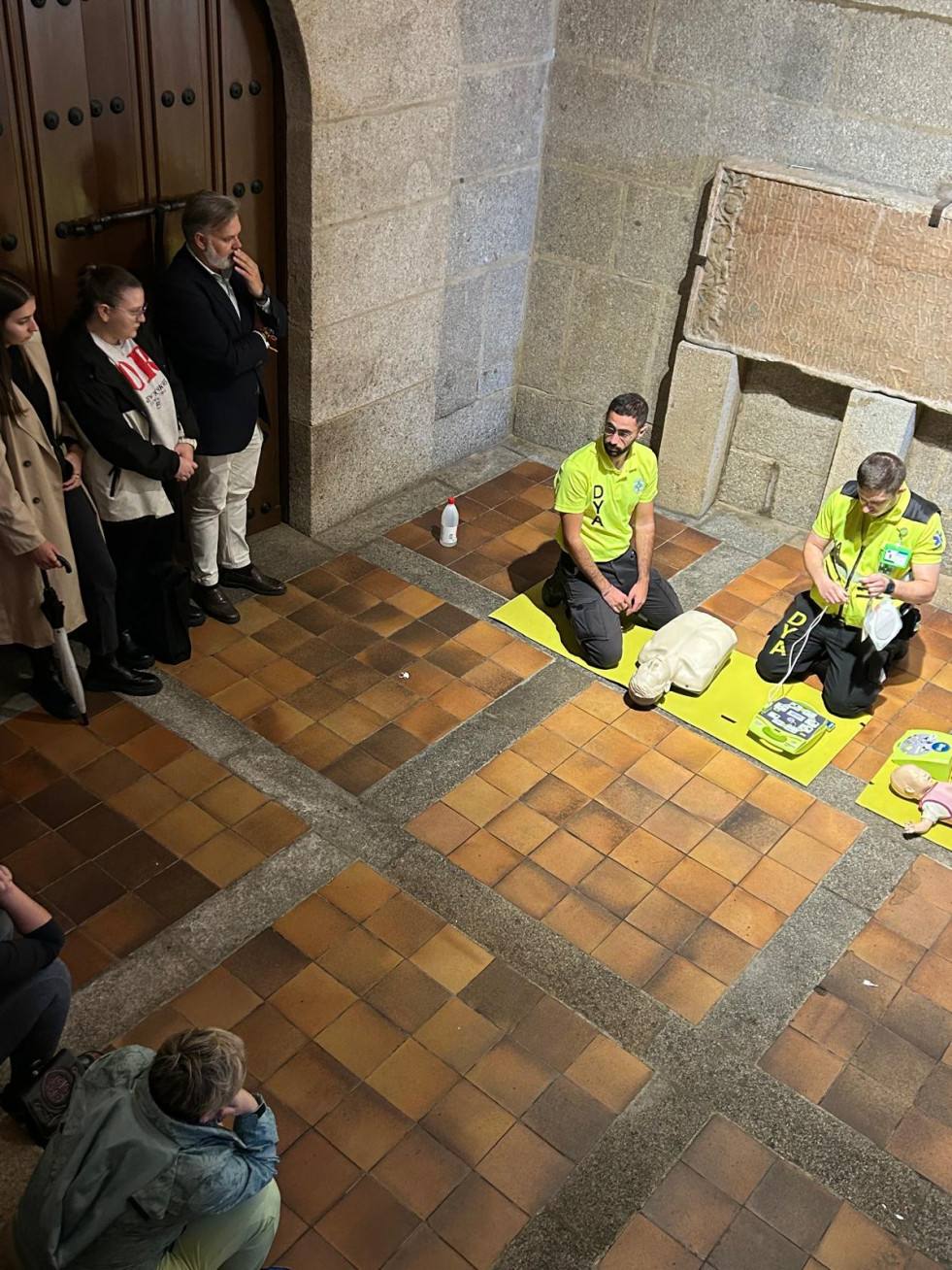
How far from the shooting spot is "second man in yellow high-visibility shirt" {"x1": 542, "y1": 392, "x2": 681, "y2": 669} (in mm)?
5949

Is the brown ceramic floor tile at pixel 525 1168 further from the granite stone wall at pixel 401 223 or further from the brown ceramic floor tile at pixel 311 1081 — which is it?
the granite stone wall at pixel 401 223

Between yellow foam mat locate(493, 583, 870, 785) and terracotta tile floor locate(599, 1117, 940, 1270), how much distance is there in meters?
2.02

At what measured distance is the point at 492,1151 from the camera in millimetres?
3840

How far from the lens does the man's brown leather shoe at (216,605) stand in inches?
242

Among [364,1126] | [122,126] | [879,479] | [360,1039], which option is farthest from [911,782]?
[122,126]

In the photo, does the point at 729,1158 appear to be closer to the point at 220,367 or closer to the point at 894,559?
the point at 894,559

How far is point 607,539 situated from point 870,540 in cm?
129

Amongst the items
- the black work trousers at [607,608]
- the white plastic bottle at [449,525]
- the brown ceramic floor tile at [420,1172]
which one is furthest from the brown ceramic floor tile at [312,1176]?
the white plastic bottle at [449,525]

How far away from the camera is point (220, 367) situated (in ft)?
18.1

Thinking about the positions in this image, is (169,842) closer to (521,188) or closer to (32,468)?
(32,468)

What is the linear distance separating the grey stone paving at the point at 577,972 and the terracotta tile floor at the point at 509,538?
0.95 m

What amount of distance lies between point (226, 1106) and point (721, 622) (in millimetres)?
3834

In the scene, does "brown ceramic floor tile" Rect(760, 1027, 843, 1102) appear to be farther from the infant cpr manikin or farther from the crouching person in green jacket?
the crouching person in green jacket

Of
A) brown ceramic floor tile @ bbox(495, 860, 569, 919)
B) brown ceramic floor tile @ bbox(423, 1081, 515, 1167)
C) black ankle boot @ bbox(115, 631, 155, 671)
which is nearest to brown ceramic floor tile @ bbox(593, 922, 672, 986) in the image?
brown ceramic floor tile @ bbox(495, 860, 569, 919)
